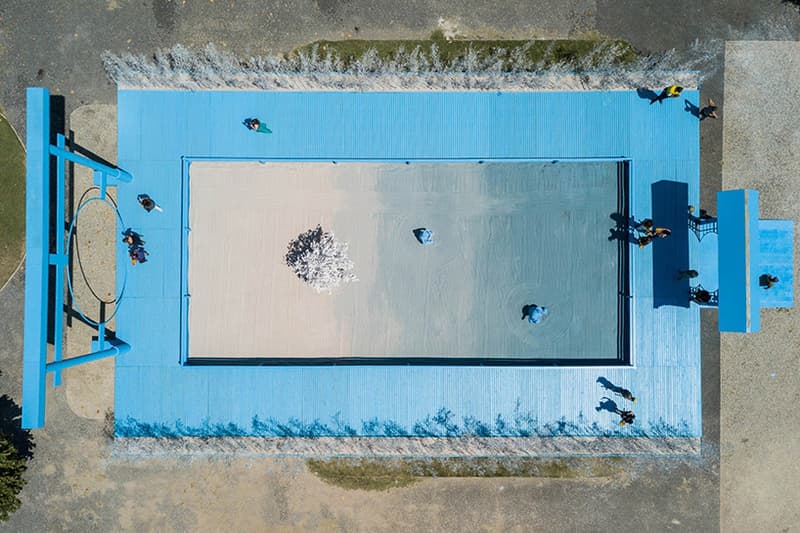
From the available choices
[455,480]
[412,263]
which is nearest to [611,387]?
[455,480]

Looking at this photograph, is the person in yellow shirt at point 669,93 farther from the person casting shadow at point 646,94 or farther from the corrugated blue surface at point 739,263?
the corrugated blue surface at point 739,263

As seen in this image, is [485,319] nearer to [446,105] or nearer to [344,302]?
[344,302]

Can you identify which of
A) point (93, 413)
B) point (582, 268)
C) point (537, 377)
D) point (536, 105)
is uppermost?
point (536, 105)

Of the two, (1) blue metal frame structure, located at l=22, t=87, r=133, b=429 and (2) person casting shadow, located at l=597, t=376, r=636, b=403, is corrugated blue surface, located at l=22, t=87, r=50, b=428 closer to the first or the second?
(1) blue metal frame structure, located at l=22, t=87, r=133, b=429

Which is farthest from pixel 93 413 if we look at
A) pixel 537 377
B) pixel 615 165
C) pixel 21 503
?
pixel 615 165

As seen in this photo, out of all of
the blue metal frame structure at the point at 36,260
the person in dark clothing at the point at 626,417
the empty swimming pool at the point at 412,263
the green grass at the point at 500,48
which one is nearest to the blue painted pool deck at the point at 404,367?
the person in dark clothing at the point at 626,417
